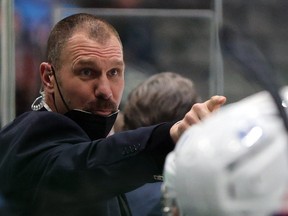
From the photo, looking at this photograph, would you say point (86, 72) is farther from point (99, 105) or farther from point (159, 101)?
point (159, 101)

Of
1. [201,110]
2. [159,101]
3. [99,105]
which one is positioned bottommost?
[159,101]

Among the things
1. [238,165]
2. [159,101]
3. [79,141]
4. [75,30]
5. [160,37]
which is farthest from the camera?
[160,37]

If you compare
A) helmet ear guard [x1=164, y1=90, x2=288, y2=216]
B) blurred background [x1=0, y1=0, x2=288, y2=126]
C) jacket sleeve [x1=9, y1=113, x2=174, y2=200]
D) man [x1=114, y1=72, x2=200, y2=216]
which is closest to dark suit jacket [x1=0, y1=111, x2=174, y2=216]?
jacket sleeve [x1=9, y1=113, x2=174, y2=200]

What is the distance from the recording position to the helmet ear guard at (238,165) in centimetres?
167

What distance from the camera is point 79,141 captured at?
8.79 feet

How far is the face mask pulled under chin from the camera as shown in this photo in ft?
9.44

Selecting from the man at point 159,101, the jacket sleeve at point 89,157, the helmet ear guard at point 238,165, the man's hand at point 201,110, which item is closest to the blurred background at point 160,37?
the man at point 159,101

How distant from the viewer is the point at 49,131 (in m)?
2.72

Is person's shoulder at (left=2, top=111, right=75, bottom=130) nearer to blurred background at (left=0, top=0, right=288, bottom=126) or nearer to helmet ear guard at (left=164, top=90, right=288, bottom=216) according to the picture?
helmet ear guard at (left=164, top=90, right=288, bottom=216)

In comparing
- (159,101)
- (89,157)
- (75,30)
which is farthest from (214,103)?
(159,101)

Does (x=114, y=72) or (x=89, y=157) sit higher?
Result: (x=114, y=72)

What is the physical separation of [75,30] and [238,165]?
1373 mm

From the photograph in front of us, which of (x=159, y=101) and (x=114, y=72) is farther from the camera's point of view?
(x=159, y=101)

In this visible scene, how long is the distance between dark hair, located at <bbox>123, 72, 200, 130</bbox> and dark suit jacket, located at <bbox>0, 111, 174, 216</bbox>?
73 centimetres
